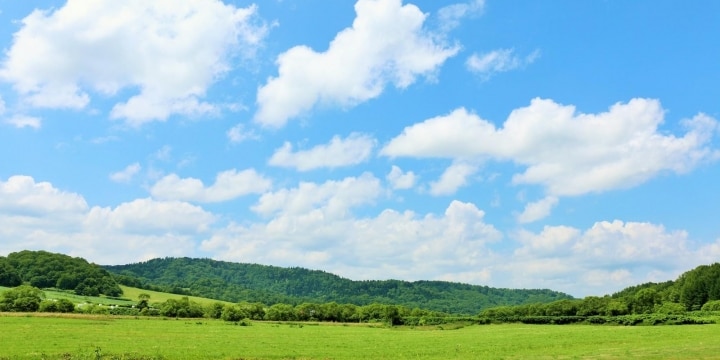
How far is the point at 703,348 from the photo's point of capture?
42.8 m

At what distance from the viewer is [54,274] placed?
182 meters

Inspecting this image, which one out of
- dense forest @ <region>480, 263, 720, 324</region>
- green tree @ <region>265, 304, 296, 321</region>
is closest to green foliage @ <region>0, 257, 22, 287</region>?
green tree @ <region>265, 304, 296, 321</region>

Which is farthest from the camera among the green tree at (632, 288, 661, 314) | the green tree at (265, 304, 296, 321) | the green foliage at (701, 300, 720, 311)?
the green tree at (632, 288, 661, 314)

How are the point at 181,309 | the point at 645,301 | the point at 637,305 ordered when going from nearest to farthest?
1. the point at 181,309
2. the point at 637,305
3. the point at 645,301

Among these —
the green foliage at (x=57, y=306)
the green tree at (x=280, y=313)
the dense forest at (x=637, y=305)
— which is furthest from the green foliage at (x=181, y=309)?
the dense forest at (x=637, y=305)

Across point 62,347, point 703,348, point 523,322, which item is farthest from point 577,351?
point 523,322

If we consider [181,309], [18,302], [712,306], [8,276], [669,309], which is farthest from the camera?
[8,276]

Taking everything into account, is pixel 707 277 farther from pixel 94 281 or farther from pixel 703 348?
pixel 94 281

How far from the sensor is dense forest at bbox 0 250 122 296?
176 metres

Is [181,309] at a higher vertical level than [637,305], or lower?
lower

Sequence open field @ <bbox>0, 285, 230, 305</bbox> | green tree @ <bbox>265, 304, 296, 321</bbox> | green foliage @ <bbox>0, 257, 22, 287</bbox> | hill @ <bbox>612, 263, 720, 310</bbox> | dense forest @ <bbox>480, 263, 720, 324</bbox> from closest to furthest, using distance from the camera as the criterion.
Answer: dense forest @ <bbox>480, 263, 720, 324</bbox> < green tree @ <bbox>265, 304, 296, 321</bbox> < hill @ <bbox>612, 263, 720, 310</bbox> < open field @ <bbox>0, 285, 230, 305</bbox> < green foliage @ <bbox>0, 257, 22, 287</bbox>

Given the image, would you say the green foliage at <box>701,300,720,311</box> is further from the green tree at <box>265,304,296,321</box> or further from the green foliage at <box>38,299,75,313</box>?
the green foliage at <box>38,299,75,313</box>

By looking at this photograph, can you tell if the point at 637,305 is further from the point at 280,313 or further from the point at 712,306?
the point at 280,313

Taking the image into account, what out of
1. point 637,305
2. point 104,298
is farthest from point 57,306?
point 637,305
